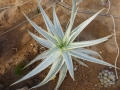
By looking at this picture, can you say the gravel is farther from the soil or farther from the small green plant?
the small green plant

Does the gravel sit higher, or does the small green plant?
the small green plant

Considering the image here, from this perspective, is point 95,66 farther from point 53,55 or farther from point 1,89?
point 1,89

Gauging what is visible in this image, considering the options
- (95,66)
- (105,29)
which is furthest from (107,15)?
(95,66)

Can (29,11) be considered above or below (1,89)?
above

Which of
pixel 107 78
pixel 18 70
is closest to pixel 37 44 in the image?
pixel 18 70

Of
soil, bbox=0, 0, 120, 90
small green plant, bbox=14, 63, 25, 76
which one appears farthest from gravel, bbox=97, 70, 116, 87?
small green plant, bbox=14, 63, 25, 76

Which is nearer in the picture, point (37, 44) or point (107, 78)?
point (107, 78)

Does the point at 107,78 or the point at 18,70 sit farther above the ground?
the point at 18,70

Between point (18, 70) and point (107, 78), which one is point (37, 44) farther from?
point (107, 78)
